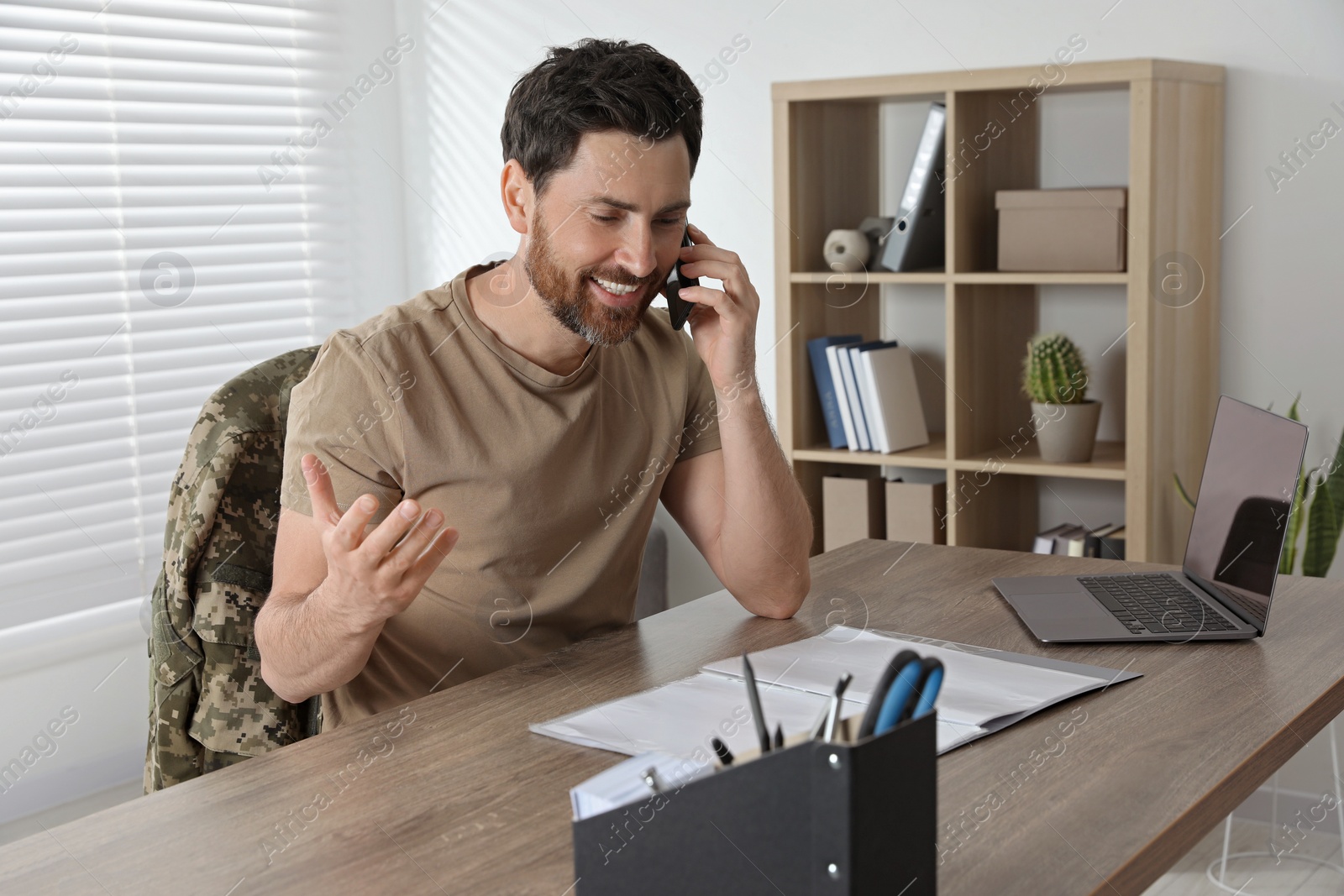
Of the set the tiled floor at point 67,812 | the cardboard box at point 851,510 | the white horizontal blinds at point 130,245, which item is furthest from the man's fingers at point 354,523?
the white horizontal blinds at point 130,245

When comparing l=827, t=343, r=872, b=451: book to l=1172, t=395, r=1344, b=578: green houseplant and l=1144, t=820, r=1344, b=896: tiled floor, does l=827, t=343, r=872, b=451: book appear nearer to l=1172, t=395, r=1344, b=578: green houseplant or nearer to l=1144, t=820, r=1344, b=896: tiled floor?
l=1172, t=395, r=1344, b=578: green houseplant

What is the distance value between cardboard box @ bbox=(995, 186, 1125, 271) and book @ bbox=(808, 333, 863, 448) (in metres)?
0.49

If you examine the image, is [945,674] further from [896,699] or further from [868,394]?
[868,394]

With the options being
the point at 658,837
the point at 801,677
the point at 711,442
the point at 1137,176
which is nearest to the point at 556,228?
the point at 711,442

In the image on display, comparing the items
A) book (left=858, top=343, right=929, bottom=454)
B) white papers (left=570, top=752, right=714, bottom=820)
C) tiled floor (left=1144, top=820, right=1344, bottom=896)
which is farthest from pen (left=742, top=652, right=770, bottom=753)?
book (left=858, top=343, right=929, bottom=454)

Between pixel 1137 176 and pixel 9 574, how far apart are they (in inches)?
112

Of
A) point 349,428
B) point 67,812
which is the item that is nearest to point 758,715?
point 349,428

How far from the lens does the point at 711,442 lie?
1895 millimetres

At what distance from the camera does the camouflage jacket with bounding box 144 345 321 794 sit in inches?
66.7

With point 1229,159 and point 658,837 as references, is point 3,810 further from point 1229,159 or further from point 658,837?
point 1229,159

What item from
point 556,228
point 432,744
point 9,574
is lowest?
point 9,574

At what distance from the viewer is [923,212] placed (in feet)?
10.3

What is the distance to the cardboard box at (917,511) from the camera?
10.4ft

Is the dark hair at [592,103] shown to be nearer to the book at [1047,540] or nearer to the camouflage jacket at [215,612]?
the camouflage jacket at [215,612]
